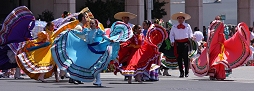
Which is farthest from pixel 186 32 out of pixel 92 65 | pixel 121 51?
pixel 92 65

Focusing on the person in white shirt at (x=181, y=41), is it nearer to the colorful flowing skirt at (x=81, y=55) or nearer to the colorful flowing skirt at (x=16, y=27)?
the colorful flowing skirt at (x=16, y=27)

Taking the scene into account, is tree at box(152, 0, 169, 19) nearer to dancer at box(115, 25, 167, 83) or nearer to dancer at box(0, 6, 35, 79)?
dancer at box(0, 6, 35, 79)

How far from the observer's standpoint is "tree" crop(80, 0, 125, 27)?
37406mm

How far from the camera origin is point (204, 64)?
1952 centimetres

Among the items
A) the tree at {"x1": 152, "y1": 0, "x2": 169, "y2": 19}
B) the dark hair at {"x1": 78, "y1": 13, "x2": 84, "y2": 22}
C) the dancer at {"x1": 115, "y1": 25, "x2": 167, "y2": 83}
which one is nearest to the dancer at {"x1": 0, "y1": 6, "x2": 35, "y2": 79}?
the dark hair at {"x1": 78, "y1": 13, "x2": 84, "y2": 22}

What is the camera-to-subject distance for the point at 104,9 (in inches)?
1478

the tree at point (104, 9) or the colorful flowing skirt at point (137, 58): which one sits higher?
the tree at point (104, 9)

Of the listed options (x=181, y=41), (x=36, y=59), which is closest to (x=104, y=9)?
(x=181, y=41)

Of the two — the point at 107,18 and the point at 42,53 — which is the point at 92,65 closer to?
the point at 42,53

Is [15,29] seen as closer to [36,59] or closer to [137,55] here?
[36,59]

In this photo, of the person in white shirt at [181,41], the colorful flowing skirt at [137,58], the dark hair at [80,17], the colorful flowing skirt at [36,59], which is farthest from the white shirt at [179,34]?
the dark hair at [80,17]

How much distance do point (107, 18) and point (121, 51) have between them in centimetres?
1939

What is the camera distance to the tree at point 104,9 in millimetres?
37406

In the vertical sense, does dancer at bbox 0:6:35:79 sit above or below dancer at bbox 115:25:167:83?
above
